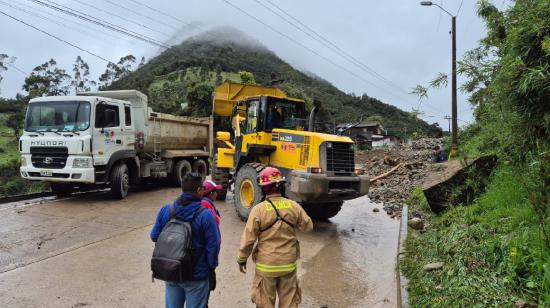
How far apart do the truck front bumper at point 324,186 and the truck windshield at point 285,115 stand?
1.45 m

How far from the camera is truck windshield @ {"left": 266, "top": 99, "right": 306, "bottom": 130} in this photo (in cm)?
879

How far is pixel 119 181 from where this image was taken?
1045 cm

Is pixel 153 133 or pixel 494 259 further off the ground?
pixel 153 133

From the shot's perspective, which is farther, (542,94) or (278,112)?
(278,112)

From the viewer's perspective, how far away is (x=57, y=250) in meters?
6.29

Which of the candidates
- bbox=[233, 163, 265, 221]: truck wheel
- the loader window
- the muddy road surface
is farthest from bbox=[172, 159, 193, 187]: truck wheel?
bbox=[233, 163, 265, 221]: truck wheel

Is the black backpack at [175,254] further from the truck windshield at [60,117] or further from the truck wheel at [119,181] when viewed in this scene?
the truck wheel at [119,181]

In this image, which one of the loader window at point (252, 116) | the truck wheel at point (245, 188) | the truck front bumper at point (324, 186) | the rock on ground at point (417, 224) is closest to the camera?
the rock on ground at point (417, 224)

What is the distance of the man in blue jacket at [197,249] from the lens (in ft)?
Result: 10.3

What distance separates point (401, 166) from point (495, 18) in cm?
1542

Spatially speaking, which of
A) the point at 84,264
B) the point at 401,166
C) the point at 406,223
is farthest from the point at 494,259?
the point at 401,166

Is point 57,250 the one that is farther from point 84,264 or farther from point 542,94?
point 542,94

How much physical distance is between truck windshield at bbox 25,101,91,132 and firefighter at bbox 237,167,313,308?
24.9 ft

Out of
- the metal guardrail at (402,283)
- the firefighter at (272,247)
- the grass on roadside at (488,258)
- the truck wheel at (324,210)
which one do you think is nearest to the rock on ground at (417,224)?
the metal guardrail at (402,283)
